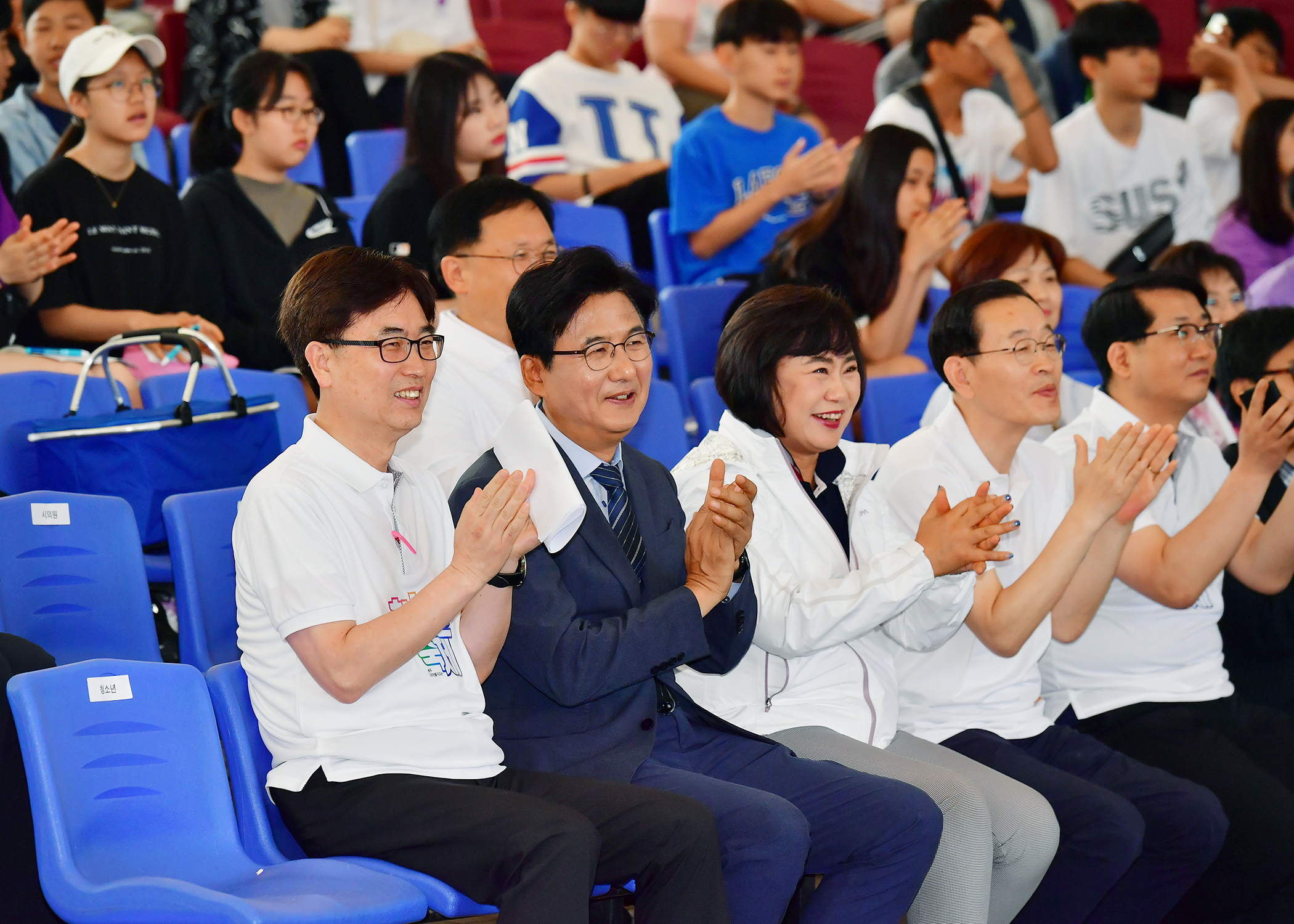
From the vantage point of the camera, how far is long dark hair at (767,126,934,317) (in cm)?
397

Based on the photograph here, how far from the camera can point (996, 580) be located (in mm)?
2732

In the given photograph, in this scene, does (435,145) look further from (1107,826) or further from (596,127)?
(1107,826)

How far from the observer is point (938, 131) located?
4871 mm

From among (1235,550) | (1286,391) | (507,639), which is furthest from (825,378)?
(1286,391)

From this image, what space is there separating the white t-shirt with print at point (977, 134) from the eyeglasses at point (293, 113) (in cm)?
201

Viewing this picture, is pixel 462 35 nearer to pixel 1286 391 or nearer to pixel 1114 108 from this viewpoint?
pixel 1114 108

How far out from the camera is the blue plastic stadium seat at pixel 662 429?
3432mm

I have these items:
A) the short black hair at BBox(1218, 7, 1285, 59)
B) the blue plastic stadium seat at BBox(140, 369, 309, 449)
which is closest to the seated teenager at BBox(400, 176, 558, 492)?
the blue plastic stadium seat at BBox(140, 369, 309, 449)

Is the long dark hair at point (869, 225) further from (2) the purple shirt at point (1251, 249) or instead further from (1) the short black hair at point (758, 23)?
(2) the purple shirt at point (1251, 249)

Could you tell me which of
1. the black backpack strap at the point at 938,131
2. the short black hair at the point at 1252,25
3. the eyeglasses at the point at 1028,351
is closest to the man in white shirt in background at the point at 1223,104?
the short black hair at the point at 1252,25

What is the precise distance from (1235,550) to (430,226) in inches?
75.8

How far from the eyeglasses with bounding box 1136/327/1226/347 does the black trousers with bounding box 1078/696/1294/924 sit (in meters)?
0.83

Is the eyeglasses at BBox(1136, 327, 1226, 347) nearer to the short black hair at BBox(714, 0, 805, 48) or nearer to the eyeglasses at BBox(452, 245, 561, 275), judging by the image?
the eyeglasses at BBox(452, 245, 561, 275)

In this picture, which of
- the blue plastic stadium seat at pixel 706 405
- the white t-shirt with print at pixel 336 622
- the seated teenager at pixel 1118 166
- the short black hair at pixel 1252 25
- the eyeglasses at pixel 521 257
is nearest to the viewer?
the white t-shirt with print at pixel 336 622
